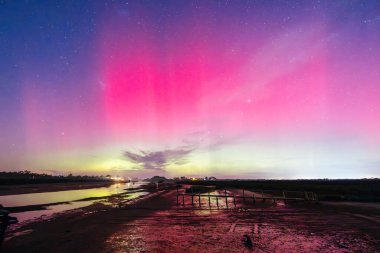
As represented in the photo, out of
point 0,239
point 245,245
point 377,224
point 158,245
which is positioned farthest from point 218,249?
point 377,224

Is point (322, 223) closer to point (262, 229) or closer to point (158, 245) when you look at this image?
point (262, 229)

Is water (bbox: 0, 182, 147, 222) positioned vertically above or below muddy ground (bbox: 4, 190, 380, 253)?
above

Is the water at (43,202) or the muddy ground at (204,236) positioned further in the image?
the water at (43,202)

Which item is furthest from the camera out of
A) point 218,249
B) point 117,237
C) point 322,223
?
point 322,223

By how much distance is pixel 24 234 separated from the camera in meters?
18.5

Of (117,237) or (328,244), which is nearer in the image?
(328,244)

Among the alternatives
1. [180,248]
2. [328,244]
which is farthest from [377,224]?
[180,248]

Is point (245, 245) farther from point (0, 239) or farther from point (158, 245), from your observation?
point (0, 239)

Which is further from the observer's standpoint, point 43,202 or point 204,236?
point 43,202

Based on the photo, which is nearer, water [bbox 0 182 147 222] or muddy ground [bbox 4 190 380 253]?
muddy ground [bbox 4 190 380 253]

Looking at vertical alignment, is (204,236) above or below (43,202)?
below

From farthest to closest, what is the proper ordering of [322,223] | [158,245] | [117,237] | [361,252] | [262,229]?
1. [322,223]
2. [262,229]
3. [117,237]
4. [158,245]
5. [361,252]

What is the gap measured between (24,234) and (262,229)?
14981 millimetres

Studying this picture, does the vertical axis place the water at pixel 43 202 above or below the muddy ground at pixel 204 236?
above
